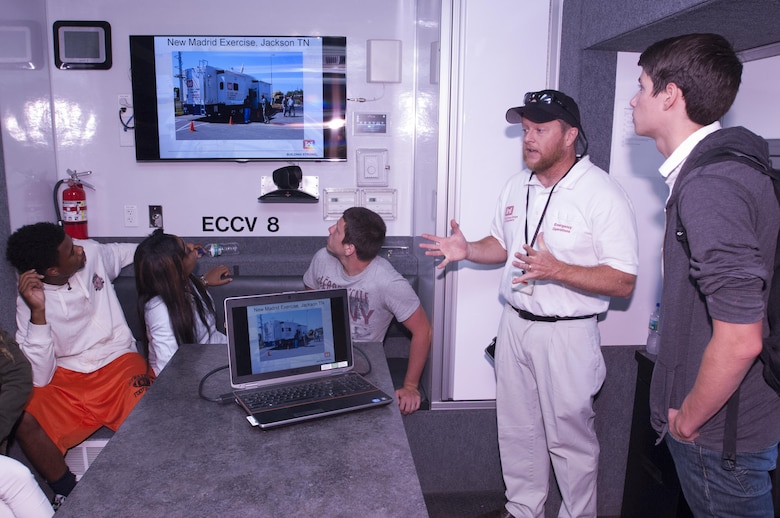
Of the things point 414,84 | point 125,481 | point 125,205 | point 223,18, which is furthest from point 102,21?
point 125,481

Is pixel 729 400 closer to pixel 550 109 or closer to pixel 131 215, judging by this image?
pixel 550 109

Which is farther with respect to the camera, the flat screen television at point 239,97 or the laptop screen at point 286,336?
the flat screen television at point 239,97

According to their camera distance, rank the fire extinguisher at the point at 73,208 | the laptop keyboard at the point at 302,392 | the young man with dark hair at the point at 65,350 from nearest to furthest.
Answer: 1. the laptop keyboard at the point at 302,392
2. the young man with dark hair at the point at 65,350
3. the fire extinguisher at the point at 73,208

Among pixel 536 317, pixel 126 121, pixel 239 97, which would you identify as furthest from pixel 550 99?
pixel 126 121

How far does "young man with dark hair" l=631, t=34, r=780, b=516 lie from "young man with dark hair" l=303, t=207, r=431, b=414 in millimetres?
1217

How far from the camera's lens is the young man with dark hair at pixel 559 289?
2.02 metres

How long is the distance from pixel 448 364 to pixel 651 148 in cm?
128

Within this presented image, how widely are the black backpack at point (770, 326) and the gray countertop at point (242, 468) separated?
70 cm

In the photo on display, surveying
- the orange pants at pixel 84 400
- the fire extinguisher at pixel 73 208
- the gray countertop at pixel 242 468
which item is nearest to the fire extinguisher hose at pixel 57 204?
the fire extinguisher at pixel 73 208

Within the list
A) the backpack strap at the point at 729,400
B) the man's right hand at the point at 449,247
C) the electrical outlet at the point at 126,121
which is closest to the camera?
the backpack strap at the point at 729,400

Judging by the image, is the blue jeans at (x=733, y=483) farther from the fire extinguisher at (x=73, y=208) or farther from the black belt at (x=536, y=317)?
the fire extinguisher at (x=73, y=208)

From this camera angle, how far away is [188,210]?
348cm

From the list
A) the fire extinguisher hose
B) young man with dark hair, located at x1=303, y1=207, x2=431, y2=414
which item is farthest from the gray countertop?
the fire extinguisher hose

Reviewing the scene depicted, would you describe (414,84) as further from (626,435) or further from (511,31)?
(626,435)
